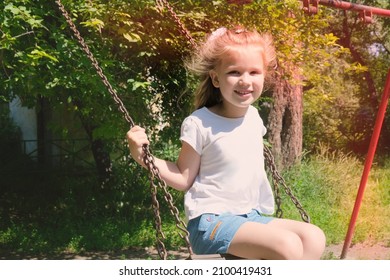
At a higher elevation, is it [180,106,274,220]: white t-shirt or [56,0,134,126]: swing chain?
[56,0,134,126]: swing chain

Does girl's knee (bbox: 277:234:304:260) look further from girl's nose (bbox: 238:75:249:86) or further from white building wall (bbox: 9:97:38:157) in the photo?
white building wall (bbox: 9:97:38:157)

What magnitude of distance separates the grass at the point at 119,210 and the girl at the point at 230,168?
8.23 feet

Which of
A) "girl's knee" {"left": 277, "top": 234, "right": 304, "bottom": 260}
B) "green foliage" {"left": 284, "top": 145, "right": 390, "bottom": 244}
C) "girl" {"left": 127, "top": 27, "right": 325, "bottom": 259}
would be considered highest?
"girl" {"left": 127, "top": 27, "right": 325, "bottom": 259}

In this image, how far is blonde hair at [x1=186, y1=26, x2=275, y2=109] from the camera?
176 cm

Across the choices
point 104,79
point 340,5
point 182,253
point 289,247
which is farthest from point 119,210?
point 289,247

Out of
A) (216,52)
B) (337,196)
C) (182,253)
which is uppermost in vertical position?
(216,52)

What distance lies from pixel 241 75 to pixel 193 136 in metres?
0.23

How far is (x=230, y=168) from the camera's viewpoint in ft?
5.59

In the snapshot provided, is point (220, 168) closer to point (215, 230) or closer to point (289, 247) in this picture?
point (215, 230)

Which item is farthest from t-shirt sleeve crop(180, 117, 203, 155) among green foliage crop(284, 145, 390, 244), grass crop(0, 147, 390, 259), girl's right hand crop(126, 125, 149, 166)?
green foliage crop(284, 145, 390, 244)

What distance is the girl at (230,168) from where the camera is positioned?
163 centimetres

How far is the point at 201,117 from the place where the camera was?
5.72 feet

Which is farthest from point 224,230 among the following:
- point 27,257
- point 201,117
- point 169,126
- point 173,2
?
point 27,257

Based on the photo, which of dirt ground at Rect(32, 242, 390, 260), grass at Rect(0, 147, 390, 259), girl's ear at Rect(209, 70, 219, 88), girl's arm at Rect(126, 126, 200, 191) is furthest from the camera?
grass at Rect(0, 147, 390, 259)
